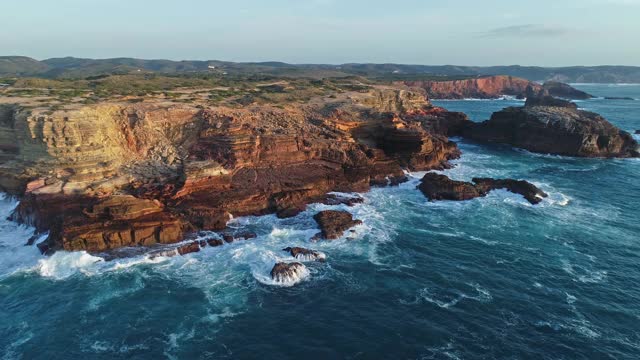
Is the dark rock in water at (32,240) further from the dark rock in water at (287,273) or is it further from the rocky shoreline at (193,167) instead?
the dark rock in water at (287,273)

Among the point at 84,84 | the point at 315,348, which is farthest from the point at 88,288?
the point at 84,84

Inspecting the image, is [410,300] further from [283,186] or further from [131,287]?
[283,186]

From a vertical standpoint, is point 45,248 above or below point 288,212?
below

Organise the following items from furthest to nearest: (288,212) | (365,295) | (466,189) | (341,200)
A: (466,189)
(341,200)
(288,212)
(365,295)

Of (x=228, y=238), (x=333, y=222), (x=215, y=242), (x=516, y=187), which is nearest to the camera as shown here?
(x=215, y=242)

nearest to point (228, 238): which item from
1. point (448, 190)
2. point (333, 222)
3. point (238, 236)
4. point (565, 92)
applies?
point (238, 236)

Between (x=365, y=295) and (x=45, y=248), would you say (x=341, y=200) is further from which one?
(x=45, y=248)

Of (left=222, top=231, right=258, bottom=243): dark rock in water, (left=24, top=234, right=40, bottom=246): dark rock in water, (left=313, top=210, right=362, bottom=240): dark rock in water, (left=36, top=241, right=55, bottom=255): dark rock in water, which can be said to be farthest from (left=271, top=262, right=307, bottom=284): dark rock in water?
(left=24, top=234, right=40, bottom=246): dark rock in water
